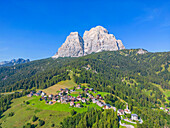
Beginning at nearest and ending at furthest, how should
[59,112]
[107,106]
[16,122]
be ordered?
[16,122] → [59,112] → [107,106]

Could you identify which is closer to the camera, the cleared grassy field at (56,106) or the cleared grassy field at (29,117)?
the cleared grassy field at (29,117)

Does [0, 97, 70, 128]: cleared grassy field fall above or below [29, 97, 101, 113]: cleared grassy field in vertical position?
below

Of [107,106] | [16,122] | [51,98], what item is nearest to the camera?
[16,122]

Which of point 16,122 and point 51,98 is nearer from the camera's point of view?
point 16,122

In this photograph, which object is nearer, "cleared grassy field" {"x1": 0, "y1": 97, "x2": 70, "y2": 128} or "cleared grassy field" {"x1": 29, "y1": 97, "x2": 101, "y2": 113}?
"cleared grassy field" {"x1": 0, "y1": 97, "x2": 70, "y2": 128}

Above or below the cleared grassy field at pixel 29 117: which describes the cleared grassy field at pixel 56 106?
above

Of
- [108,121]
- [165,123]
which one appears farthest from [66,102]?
[165,123]

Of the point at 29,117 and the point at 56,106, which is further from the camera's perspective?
the point at 56,106

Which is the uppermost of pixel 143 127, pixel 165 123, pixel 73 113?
pixel 73 113

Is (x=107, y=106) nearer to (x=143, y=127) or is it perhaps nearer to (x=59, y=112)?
(x=143, y=127)

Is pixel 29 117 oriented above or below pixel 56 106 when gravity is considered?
below

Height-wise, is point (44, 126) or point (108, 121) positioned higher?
point (108, 121)
